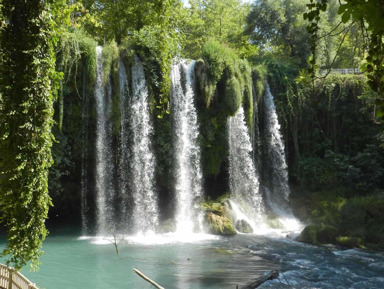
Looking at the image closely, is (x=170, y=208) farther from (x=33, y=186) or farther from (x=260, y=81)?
(x=33, y=186)

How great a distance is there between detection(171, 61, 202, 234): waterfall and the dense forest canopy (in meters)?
0.58

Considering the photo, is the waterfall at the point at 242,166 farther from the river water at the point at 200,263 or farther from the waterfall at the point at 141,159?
the waterfall at the point at 141,159

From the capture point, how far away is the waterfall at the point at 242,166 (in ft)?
56.0

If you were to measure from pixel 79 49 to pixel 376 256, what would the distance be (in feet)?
43.4

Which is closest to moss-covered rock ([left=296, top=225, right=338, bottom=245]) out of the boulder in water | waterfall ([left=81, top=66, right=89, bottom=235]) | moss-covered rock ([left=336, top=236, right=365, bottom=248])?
moss-covered rock ([left=336, top=236, right=365, bottom=248])

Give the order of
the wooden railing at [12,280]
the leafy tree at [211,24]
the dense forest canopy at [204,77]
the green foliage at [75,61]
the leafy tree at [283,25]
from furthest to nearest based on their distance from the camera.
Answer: the leafy tree at [211,24] → the leafy tree at [283,25] → the green foliage at [75,61] → the wooden railing at [12,280] → the dense forest canopy at [204,77]

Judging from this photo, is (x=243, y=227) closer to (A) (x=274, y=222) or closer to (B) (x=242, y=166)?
(A) (x=274, y=222)

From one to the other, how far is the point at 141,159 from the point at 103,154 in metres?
1.60

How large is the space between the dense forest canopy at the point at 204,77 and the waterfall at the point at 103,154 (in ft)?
2.45

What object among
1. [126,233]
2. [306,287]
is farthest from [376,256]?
[126,233]

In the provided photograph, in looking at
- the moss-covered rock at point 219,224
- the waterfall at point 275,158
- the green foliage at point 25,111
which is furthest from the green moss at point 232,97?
the green foliage at point 25,111

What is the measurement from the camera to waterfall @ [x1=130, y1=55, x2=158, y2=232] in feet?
49.3

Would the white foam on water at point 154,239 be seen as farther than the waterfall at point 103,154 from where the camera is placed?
No

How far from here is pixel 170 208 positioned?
52.5 ft
